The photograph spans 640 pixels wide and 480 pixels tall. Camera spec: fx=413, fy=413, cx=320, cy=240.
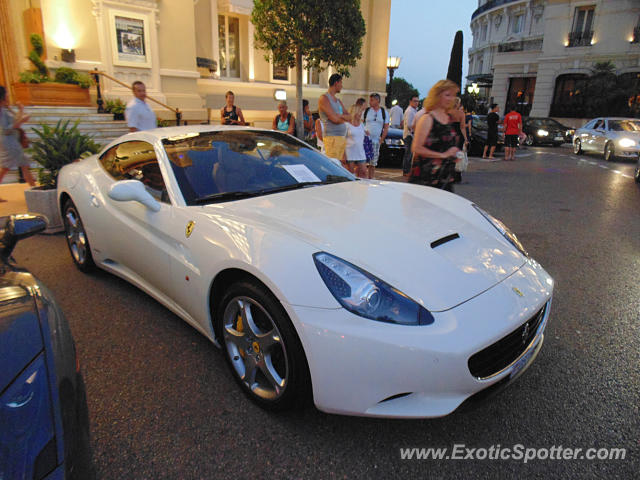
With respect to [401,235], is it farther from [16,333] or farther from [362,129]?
[362,129]

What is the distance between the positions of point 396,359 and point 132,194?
184 centimetres

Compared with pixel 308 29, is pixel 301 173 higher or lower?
lower

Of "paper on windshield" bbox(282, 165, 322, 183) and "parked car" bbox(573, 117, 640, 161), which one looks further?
"parked car" bbox(573, 117, 640, 161)

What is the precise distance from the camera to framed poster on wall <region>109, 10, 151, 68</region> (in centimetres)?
1163

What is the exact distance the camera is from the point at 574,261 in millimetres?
4332

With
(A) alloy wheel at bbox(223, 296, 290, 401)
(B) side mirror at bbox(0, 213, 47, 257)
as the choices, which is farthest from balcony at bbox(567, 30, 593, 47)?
(B) side mirror at bbox(0, 213, 47, 257)

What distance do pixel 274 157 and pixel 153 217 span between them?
3.23ft

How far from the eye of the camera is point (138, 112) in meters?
5.97

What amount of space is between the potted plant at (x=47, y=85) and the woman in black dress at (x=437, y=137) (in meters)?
10.3

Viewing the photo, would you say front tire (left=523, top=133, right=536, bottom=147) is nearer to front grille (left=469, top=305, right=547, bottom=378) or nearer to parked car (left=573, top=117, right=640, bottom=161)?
parked car (left=573, top=117, right=640, bottom=161)

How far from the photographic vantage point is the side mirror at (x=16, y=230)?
172 centimetres

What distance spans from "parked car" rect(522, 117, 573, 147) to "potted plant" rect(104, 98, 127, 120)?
18.6 metres

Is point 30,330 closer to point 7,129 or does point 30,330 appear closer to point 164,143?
point 164,143

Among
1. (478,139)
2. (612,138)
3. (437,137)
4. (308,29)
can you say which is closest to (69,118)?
(308,29)
